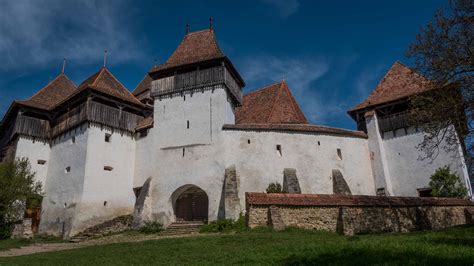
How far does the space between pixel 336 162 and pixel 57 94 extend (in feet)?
61.4

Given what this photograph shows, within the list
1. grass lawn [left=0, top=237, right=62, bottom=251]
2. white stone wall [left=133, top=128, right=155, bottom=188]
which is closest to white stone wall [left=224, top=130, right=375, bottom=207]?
white stone wall [left=133, top=128, right=155, bottom=188]

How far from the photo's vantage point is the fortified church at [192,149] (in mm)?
19328

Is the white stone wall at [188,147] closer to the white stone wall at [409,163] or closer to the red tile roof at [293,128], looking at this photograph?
the red tile roof at [293,128]

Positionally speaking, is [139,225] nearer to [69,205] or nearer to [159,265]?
[69,205]

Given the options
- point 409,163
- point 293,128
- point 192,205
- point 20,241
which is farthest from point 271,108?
point 20,241

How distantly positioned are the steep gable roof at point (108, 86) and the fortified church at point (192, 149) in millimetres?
98

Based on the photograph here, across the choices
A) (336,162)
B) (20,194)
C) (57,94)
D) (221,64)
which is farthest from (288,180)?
(57,94)

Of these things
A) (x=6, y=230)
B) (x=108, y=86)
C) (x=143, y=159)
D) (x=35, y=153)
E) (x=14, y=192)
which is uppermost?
(x=108, y=86)

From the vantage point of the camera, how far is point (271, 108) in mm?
23609

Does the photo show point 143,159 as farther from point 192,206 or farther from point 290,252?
point 290,252

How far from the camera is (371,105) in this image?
22781 millimetres

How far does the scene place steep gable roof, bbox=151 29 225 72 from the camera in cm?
2106

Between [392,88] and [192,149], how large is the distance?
12757 mm

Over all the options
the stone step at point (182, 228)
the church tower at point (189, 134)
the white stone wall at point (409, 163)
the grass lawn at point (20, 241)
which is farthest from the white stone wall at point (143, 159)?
the white stone wall at point (409, 163)
